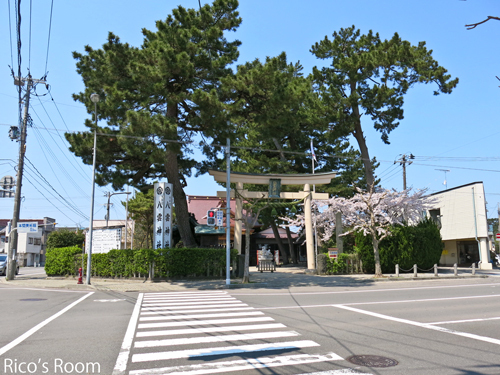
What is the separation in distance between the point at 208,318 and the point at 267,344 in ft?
10.5

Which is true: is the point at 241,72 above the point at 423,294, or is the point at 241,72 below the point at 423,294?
above

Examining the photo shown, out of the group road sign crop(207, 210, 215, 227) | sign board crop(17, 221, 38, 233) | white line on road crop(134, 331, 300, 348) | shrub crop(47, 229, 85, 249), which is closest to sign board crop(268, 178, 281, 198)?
road sign crop(207, 210, 215, 227)

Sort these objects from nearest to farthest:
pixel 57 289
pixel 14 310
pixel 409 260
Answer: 1. pixel 14 310
2. pixel 57 289
3. pixel 409 260

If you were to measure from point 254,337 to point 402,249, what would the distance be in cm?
2077

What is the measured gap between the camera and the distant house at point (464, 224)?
3319 centimetres

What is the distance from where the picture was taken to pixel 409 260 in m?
25.9

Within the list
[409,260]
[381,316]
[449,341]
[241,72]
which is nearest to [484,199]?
[409,260]

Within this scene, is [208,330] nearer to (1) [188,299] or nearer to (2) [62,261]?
(1) [188,299]

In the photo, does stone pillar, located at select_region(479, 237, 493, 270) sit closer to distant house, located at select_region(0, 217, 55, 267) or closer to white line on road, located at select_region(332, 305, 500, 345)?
white line on road, located at select_region(332, 305, 500, 345)

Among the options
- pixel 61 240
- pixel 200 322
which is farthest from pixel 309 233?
pixel 61 240

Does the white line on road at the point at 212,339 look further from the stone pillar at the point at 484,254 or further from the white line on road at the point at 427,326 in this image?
the stone pillar at the point at 484,254

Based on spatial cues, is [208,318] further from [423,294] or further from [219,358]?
[423,294]

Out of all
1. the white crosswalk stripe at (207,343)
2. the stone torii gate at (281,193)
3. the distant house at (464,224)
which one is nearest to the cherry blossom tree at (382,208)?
the stone torii gate at (281,193)

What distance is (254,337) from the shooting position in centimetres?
761
